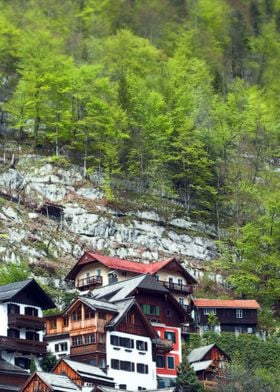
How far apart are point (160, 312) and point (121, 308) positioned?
7536 millimetres

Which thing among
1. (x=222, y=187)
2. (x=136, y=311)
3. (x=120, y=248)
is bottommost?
(x=136, y=311)

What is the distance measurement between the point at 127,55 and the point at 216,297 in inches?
2293

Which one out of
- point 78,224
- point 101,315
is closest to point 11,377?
point 101,315

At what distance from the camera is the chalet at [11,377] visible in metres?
67.9

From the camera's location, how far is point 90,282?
89.9 metres

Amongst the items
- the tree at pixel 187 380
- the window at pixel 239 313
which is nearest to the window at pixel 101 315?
the tree at pixel 187 380

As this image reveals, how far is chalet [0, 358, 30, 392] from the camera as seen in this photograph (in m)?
67.9

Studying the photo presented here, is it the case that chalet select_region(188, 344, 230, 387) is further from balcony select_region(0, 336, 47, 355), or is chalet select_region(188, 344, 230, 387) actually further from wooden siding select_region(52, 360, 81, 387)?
wooden siding select_region(52, 360, 81, 387)

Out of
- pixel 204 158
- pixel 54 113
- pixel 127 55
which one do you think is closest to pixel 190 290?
pixel 204 158

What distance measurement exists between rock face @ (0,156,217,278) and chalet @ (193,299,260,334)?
9709 millimetres

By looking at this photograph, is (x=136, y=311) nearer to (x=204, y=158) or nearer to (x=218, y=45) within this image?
(x=204, y=158)

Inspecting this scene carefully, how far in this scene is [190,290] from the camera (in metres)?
92.6

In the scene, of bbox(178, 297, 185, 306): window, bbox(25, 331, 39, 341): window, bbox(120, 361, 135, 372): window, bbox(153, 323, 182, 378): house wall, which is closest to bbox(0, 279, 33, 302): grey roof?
bbox(25, 331, 39, 341): window

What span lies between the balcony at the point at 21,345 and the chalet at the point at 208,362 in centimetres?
1293
